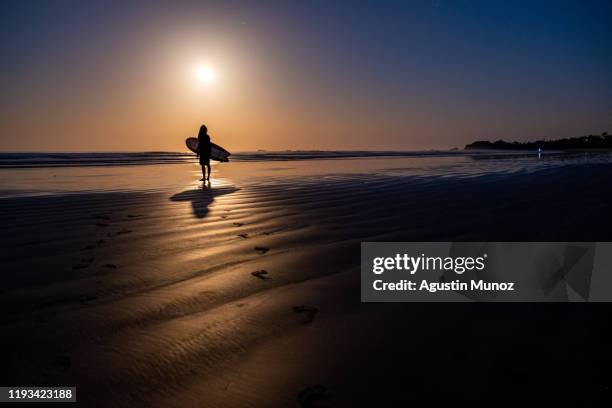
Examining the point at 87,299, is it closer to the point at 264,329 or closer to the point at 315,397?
the point at 264,329

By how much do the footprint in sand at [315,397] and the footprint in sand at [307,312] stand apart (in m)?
0.56

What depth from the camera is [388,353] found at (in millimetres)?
1728

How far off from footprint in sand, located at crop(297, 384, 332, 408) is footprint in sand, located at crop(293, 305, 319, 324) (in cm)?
56

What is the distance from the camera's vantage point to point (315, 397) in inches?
56.6

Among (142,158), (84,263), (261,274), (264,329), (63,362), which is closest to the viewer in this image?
(63,362)

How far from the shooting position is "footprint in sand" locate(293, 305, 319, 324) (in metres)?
2.05

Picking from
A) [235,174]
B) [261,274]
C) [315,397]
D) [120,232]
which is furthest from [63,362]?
[235,174]

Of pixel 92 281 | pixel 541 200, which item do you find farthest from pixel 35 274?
pixel 541 200

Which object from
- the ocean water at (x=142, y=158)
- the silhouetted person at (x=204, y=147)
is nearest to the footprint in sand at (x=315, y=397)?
the silhouetted person at (x=204, y=147)

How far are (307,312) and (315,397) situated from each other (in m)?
0.73

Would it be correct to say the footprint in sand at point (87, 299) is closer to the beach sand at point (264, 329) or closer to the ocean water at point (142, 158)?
the beach sand at point (264, 329)

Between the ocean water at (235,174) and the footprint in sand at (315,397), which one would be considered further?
the ocean water at (235,174)

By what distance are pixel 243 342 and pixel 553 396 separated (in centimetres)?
136

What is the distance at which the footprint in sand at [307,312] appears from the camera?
205 cm
